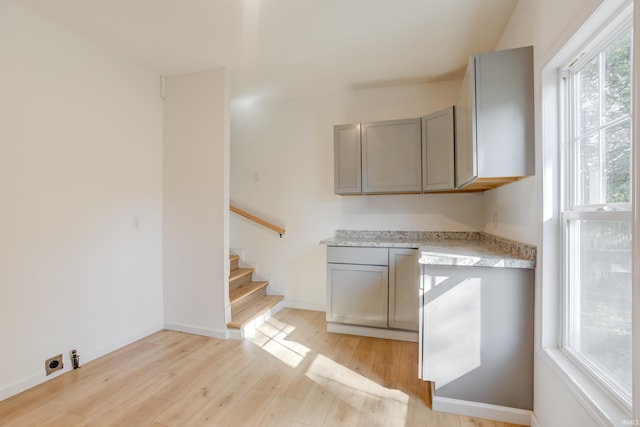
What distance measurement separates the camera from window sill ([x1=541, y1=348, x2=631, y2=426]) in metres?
0.96

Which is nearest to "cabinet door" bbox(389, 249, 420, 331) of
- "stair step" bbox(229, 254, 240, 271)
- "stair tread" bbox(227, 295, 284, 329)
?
"stair tread" bbox(227, 295, 284, 329)

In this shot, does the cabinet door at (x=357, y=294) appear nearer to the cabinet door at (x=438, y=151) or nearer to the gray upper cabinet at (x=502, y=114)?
the cabinet door at (x=438, y=151)

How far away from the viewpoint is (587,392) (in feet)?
3.54

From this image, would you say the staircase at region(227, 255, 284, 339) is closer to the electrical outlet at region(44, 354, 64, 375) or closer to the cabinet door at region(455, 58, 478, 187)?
the electrical outlet at region(44, 354, 64, 375)

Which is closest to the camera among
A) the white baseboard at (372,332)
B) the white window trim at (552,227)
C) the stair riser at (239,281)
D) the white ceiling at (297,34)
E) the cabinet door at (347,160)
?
the white window trim at (552,227)

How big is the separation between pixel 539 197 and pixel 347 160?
1.81 meters

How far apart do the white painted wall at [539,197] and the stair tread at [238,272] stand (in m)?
2.77

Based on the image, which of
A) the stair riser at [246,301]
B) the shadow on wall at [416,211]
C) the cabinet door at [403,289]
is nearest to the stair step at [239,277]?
the stair riser at [246,301]

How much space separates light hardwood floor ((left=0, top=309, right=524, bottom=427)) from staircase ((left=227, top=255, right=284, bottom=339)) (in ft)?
0.53

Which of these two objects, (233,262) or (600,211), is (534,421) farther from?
(233,262)

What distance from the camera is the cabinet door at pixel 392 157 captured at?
2.80 m

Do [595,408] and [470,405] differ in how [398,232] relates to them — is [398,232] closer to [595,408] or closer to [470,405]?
[470,405]

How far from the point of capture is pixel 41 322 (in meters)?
1.95

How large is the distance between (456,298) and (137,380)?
7.51ft
